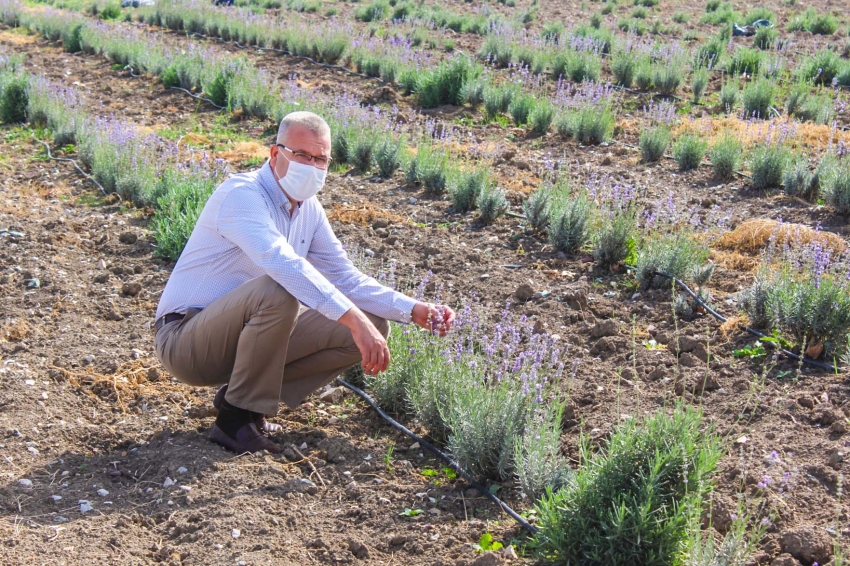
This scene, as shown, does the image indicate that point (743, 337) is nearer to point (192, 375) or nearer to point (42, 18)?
point (192, 375)

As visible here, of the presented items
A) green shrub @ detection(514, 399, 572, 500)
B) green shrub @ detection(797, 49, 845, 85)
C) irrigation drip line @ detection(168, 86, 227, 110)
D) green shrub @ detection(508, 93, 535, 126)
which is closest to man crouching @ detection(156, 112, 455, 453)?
green shrub @ detection(514, 399, 572, 500)

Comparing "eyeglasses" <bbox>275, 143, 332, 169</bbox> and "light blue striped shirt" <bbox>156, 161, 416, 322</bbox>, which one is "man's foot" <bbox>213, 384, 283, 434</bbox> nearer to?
"light blue striped shirt" <bbox>156, 161, 416, 322</bbox>

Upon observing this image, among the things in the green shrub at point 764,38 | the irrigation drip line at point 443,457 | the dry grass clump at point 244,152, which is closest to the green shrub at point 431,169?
the dry grass clump at point 244,152

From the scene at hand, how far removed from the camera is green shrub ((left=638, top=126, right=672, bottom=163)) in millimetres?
8711

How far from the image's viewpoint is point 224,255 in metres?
4.30

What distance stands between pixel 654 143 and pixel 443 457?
5378 mm

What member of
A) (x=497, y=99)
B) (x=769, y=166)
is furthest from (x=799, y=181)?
(x=497, y=99)

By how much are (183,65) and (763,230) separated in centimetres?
886

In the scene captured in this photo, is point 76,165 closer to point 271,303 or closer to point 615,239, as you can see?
point 615,239

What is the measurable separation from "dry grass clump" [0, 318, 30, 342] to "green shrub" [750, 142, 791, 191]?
5.89m

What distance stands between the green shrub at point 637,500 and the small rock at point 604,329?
80.8 inches

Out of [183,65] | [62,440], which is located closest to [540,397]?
[62,440]

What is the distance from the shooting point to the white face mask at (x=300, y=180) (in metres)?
4.16

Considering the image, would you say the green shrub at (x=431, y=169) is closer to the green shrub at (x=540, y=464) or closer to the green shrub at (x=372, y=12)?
the green shrub at (x=540, y=464)
